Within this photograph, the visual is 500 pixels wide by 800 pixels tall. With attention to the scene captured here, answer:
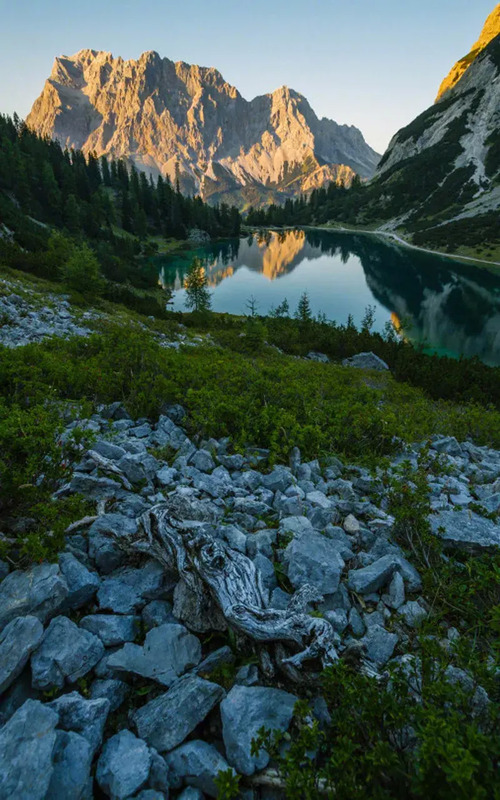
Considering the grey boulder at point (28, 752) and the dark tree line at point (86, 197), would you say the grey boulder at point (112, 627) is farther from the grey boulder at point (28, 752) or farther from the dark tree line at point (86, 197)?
the dark tree line at point (86, 197)

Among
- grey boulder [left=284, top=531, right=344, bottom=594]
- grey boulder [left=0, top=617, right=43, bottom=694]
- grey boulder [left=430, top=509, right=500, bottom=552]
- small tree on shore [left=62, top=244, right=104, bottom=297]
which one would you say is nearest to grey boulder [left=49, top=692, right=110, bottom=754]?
grey boulder [left=0, top=617, right=43, bottom=694]

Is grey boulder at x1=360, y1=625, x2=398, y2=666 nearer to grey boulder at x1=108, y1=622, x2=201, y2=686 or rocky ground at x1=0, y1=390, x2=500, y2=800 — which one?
rocky ground at x1=0, y1=390, x2=500, y2=800

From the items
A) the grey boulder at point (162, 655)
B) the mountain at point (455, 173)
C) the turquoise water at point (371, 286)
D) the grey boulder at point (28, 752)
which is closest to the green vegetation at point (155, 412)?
the grey boulder at point (162, 655)

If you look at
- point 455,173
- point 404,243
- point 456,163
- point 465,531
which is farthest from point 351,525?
point 456,163

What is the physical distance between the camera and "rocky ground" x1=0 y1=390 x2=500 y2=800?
92.6 inches

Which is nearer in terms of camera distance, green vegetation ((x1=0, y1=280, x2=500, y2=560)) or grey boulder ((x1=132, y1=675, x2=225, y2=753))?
grey boulder ((x1=132, y1=675, x2=225, y2=753))

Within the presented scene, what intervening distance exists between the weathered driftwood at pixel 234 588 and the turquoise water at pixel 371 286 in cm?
3817

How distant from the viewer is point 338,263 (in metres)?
105

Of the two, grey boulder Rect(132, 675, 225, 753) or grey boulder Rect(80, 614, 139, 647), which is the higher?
grey boulder Rect(132, 675, 225, 753)

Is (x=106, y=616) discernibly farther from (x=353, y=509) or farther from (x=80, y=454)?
(x=353, y=509)

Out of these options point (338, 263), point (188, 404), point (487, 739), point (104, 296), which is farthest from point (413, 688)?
point (338, 263)

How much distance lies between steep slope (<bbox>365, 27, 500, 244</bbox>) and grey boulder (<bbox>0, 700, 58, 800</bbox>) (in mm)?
136112

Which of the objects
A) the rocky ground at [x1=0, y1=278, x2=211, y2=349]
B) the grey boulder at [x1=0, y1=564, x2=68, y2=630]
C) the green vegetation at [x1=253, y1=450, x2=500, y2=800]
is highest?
the green vegetation at [x1=253, y1=450, x2=500, y2=800]

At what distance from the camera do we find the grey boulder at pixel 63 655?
9.09ft
